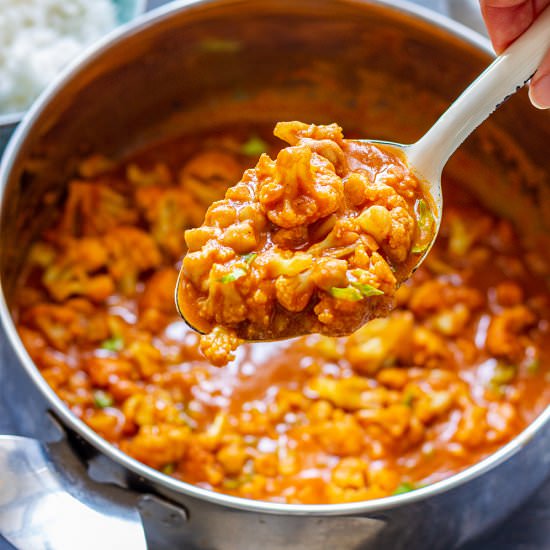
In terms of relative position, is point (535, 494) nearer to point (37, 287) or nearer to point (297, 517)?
point (297, 517)

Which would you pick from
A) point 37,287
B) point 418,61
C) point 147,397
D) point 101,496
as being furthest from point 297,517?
point 418,61

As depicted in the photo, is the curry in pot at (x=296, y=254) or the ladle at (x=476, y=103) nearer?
the curry in pot at (x=296, y=254)

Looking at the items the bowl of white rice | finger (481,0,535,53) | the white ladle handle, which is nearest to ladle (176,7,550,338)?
the white ladle handle

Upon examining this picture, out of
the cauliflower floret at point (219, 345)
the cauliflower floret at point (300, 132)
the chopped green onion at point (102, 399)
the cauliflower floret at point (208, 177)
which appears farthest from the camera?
the cauliflower floret at point (208, 177)

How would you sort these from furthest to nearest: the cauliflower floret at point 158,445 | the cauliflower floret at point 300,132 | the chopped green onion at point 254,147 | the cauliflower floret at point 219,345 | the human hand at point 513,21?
the chopped green onion at point 254,147 → the cauliflower floret at point 158,445 → the human hand at point 513,21 → the cauliflower floret at point 300,132 → the cauliflower floret at point 219,345

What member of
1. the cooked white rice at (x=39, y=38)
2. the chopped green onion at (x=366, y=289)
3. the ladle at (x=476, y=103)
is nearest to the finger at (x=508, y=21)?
the ladle at (x=476, y=103)

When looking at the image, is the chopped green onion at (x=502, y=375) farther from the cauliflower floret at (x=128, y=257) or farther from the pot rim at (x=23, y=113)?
the pot rim at (x=23, y=113)

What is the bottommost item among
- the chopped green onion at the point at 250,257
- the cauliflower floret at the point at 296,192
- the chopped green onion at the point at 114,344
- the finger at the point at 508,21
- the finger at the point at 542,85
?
the chopped green onion at the point at 114,344
